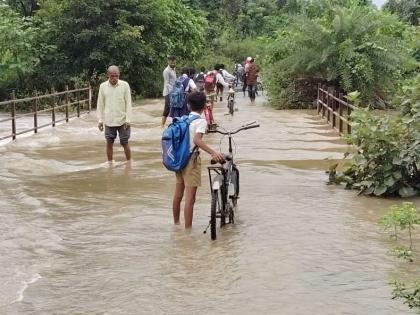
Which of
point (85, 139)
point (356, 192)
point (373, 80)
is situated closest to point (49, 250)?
point (356, 192)

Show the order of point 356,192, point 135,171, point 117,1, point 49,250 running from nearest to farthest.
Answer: point 49,250, point 356,192, point 135,171, point 117,1

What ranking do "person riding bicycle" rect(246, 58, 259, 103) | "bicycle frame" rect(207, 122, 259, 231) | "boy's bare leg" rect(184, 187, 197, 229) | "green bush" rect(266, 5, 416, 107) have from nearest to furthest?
"bicycle frame" rect(207, 122, 259, 231) → "boy's bare leg" rect(184, 187, 197, 229) → "green bush" rect(266, 5, 416, 107) → "person riding bicycle" rect(246, 58, 259, 103)

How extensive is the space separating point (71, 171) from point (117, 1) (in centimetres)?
1568

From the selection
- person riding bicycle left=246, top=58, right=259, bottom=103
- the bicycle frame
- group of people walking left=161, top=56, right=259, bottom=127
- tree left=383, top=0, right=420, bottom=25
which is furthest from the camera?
tree left=383, top=0, right=420, bottom=25

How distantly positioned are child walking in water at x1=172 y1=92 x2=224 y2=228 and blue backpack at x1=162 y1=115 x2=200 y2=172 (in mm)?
43

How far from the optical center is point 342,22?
19.4 meters

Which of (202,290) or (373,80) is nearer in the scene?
(202,290)

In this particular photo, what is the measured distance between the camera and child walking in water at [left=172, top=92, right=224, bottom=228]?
662cm

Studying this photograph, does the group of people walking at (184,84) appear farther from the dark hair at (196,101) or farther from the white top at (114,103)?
the dark hair at (196,101)

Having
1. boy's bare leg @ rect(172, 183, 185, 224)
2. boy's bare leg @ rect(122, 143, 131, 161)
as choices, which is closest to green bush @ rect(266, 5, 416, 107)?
boy's bare leg @ rect(122, 143, 131, 161)

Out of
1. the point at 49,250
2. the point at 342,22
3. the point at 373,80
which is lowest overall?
the point at 49,250

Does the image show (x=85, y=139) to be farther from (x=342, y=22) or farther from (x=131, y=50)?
(x=131, y=50)

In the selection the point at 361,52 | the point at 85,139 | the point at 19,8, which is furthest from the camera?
the point at 19,8

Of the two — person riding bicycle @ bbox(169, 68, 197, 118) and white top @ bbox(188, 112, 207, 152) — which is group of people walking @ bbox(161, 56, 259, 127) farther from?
white top @ bbox(188, 112, 207, 152)
